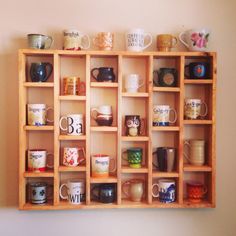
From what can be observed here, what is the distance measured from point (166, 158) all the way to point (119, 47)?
1.70 feet

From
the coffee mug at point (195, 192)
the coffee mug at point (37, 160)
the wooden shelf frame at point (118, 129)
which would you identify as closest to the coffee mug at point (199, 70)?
the wooden shelf frame at point (118, 129)

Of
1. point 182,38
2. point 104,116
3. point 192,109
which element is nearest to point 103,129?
point 104,116

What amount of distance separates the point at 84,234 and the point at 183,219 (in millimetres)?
440

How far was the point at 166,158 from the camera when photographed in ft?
4.31

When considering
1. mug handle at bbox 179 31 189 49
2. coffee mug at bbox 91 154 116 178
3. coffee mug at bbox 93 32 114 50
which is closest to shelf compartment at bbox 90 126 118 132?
coffee mug at bbox 91 154 116 178

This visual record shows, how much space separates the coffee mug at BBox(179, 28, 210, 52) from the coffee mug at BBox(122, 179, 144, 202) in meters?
0.60

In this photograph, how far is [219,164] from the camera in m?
1.41

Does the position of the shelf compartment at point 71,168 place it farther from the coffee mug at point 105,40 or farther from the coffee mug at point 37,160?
the coffee mug at point 105,40

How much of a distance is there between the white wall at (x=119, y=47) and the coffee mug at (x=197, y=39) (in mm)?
99

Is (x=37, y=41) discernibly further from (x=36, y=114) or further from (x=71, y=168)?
(x=71, y=168)

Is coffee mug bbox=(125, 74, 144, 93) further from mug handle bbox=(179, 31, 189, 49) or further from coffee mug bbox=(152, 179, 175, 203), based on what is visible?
coffee mug bbox=(152, 179, 175, 203)

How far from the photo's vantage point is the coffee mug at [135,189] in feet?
4.28
